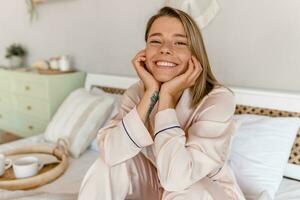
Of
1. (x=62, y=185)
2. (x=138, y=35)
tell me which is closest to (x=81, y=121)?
(x=62, y=185)

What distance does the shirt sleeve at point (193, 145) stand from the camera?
981 millimetres

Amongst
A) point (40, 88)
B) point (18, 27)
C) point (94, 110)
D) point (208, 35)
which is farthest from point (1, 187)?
point (18, 27)

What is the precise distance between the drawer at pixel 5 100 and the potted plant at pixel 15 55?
15.6 inches

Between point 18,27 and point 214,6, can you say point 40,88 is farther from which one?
point 214,6

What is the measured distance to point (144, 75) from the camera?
1206 mm

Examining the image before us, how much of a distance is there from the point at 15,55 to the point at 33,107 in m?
0.81

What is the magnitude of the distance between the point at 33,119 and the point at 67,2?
41.5 inches

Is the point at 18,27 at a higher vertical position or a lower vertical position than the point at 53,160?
higher

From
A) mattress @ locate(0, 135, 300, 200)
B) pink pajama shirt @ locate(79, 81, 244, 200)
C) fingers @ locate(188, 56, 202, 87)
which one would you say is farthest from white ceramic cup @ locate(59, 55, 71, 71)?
fingers @ locate(188, 56, 202, 87)

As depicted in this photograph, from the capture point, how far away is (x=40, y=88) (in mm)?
2490

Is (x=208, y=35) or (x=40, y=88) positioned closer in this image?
(x=208, y=35)

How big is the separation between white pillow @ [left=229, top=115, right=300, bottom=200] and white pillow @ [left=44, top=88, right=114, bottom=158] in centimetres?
91

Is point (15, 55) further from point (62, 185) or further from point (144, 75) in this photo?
point (144, 75)

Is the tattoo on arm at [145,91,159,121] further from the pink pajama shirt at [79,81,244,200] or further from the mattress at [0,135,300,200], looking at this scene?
the mattress at [0,135,300,200]
